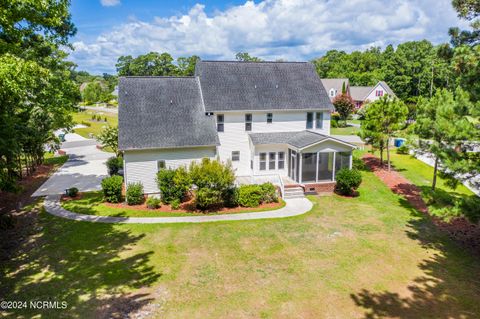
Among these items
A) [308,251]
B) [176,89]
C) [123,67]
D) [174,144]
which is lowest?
[308,251]

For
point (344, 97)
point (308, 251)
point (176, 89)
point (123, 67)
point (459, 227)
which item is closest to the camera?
point (308, 251)

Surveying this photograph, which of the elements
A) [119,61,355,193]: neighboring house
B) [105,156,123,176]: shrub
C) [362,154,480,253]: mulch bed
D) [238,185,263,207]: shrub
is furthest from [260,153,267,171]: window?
[105,156,123,176]: shrub

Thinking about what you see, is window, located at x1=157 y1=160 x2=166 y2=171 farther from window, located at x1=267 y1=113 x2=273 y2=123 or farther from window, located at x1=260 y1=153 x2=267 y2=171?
window, located at x1=267 y1=113 x2=273 y2=123

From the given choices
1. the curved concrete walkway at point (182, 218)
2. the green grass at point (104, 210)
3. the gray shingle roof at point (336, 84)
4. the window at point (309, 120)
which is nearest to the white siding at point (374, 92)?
the gray shingle roof at point (336, 84)

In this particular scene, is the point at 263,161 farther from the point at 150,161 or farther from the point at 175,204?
the point at 150,161

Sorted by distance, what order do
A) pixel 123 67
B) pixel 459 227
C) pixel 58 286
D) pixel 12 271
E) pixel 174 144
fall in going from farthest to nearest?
pixel 123 67 → pixel 174 144 → pixel 459 227 → pixel 12 271 → pixel 58 286

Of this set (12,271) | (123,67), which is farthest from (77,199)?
(123,67)

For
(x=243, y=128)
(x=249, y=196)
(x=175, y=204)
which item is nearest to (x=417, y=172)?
(x=243, y=128)

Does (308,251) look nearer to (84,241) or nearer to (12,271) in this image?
(84,241)
